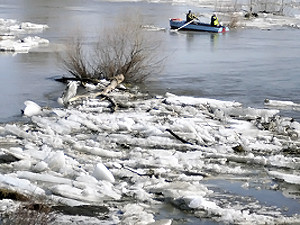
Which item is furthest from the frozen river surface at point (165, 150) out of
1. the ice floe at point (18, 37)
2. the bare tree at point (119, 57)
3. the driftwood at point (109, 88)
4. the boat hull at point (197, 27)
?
the boat hull at point (197, 27)

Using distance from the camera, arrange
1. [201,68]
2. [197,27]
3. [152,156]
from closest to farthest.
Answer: [152,156] → [201,68] → [197,27]

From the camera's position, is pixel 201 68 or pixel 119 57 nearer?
pixel 119 57

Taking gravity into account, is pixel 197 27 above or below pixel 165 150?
below

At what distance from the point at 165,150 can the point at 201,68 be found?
450 inches

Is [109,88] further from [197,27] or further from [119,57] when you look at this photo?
[197,27]

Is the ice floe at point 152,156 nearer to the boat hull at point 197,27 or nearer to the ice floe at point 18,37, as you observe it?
the ice floe at point 18,37

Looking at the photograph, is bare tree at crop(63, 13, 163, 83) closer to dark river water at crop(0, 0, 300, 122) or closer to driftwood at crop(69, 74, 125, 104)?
dark river water at crop(0, 0, 300, 122)

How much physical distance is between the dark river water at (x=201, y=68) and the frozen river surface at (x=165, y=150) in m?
0.07

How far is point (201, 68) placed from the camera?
21.6 metres

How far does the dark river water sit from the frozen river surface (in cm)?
7

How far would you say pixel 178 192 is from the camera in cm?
816

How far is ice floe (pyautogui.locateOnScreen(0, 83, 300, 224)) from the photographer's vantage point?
7.82m

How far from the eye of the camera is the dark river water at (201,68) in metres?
16.7

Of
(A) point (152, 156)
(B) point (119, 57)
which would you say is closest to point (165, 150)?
(A) point (152, 156)
